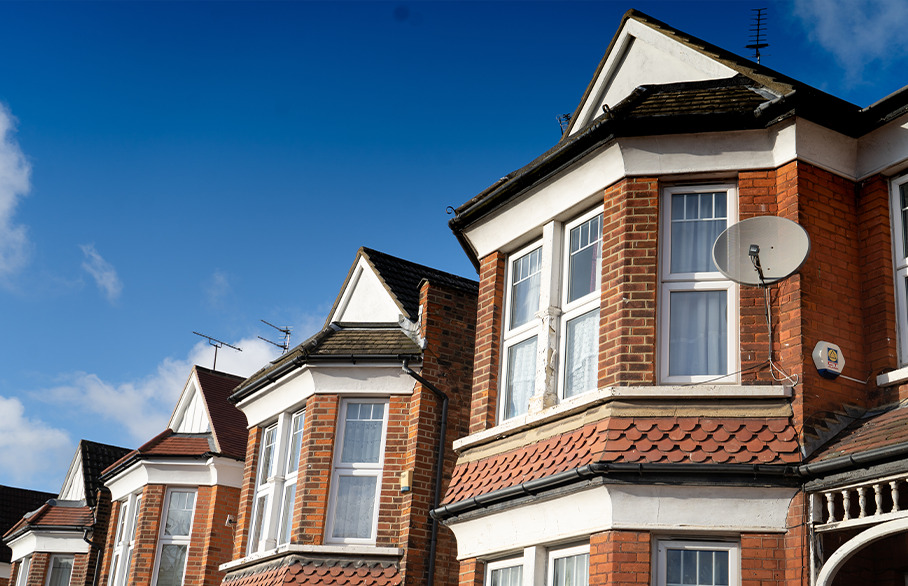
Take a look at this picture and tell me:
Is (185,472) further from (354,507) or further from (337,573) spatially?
(337,573)

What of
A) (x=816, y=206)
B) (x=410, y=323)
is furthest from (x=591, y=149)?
(x=410, y=323)

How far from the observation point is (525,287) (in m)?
11.0

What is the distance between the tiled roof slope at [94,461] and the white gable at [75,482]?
0.17 metres

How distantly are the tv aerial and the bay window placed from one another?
1296 centimetres

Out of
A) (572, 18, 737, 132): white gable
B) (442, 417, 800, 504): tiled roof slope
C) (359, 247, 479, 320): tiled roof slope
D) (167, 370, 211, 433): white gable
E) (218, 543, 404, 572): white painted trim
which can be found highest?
(572, 18, 737, 132): white gable

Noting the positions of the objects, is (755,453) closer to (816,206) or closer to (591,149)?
(816,206)

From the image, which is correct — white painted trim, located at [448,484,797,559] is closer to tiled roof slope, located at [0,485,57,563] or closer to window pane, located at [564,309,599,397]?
window pane, located at [564,309,599,397]

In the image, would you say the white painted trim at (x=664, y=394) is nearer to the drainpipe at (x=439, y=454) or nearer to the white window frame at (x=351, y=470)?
the drainpipe at (x=439, y=454)

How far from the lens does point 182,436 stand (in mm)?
20250

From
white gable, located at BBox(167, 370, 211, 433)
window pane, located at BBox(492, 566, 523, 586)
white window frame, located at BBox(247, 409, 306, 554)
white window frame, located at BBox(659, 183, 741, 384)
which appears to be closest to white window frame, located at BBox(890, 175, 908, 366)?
white window frame, located at BBox(659, 183, 741, 384)

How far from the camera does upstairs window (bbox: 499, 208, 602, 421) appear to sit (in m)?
9.92

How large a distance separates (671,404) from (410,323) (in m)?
6.24

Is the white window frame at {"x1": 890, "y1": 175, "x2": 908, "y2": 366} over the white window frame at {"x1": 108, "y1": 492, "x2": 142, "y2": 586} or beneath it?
over

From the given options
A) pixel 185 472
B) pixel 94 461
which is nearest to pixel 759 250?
pixel 185 472
